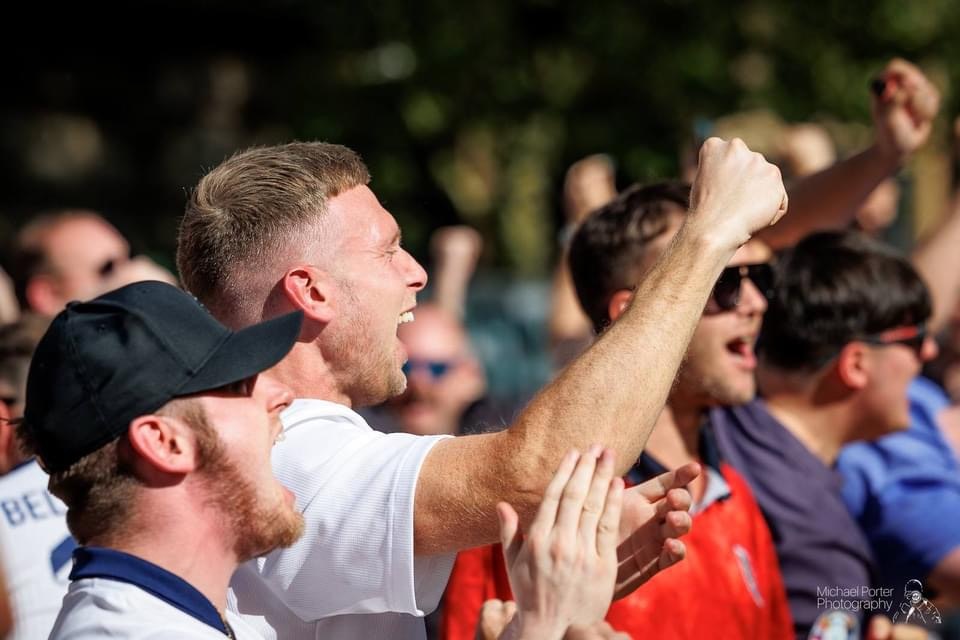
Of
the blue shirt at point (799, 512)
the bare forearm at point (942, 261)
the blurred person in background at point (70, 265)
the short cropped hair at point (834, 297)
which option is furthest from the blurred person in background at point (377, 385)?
the bare forearm at point (942, 261)

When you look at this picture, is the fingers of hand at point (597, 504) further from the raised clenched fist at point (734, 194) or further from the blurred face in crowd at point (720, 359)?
the blurred face in crowd at point (720, 359)

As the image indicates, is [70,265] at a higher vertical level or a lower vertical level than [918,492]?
higher

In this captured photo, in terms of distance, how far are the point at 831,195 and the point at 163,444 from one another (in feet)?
8.77

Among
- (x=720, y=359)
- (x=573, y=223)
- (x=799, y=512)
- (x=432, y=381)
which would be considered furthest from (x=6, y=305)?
(x=799, y=512)

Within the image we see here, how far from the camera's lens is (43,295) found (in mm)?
5066

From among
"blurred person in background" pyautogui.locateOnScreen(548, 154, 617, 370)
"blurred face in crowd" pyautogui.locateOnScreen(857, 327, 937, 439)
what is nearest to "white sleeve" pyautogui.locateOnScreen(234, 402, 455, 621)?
"blurred face in crowd" pyautogui.locateOnScreen(857, 327, 937, 439)

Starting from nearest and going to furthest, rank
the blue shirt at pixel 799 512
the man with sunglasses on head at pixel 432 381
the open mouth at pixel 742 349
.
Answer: the open mouth at pixel 742 349, the blue shirt at pixel 799 512, the man with sunglasses on head at pixel 432 381

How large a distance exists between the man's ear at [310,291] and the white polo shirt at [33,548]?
134 centimetres

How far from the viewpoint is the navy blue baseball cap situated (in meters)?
2.17

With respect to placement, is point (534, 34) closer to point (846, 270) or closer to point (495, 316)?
point (495, 316)

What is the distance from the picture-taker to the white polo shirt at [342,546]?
2.40m

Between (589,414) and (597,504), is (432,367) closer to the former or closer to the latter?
(589,414)

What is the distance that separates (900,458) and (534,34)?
36.2 ft

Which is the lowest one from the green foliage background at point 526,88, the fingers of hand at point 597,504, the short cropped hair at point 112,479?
the green foliage background at point 526,88
